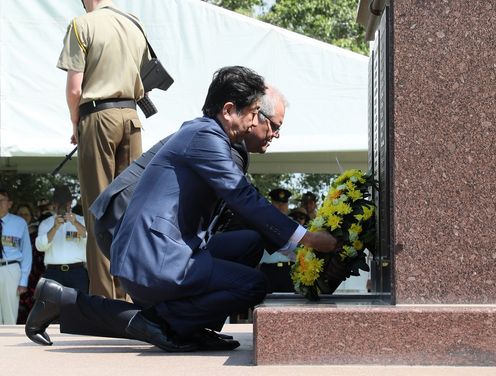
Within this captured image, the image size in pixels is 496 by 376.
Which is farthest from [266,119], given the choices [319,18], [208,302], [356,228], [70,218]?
[319,18]

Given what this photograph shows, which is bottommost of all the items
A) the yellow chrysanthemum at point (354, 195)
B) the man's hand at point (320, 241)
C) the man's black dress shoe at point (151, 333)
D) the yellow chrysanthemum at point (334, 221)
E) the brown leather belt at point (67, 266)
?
the brown leather belt at point (67, 266)

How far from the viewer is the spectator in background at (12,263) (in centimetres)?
1091

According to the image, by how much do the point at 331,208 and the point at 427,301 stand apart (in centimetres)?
98

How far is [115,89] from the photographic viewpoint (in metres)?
5.92

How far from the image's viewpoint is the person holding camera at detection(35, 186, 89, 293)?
10.4 m

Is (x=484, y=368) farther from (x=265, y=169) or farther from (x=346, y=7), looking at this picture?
(x=346, y=7)

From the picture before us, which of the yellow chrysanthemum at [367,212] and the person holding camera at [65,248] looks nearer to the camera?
the yellow chrysanthemum at [367,212]

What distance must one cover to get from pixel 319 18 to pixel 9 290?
1864 cm

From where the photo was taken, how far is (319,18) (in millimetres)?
28172

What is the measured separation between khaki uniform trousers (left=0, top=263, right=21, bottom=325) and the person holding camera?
0.53 m

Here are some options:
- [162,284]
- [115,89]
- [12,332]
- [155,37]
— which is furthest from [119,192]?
[155,37]

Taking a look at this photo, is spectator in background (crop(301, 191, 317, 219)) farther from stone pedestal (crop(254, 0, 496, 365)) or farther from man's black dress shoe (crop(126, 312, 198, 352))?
stone pedestal (crop(254, 0, 496, 365))

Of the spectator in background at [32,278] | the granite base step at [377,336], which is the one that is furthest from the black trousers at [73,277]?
the granite base step at [377,336]

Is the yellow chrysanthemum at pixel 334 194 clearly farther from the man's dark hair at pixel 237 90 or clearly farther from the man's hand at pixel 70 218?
the man's hand at pixel 70 218
